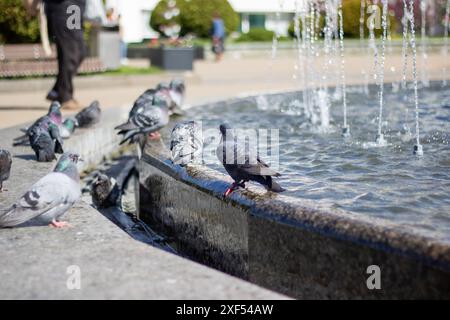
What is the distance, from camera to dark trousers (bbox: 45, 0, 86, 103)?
31.8 ft

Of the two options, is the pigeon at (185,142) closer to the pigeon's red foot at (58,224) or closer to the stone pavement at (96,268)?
the stone pavement at (96,268)

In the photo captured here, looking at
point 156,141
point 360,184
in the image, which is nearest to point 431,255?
point 360,184

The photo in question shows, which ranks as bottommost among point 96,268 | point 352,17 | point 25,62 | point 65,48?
point 96,268

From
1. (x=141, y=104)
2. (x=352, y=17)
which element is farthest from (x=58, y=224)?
(x=352, y=17)

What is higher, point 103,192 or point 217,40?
point 217,40

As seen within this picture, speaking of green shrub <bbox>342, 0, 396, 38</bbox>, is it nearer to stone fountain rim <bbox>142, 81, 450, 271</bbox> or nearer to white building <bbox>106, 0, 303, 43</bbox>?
white building <bbox>106, 0, 303, 43</bbox>

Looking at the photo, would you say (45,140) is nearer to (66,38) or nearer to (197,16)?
(66,38)

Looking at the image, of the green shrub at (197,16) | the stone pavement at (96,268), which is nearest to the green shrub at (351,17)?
the green shrub at (197,16)

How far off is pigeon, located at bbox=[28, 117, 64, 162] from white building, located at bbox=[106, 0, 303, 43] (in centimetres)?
2853

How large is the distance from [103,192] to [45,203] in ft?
6.99

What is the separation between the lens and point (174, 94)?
8.55 meters

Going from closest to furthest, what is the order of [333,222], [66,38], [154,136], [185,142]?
[333,222] → [185,142] → [154,136] → [66,38]

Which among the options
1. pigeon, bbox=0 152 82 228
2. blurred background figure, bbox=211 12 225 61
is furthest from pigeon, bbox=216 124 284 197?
blurred background figure, bbox=211 12 225 61
